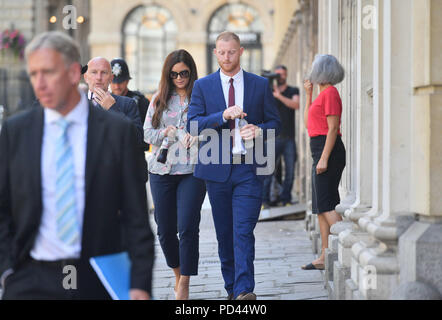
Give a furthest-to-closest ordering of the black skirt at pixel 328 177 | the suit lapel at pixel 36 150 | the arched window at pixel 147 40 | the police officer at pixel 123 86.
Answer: the arched window at pixel 147 40
the police officer at pixel 123 86
the black skirt at pixel 328 177
the suit lapel at pixel 36 150

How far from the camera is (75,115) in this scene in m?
3.64

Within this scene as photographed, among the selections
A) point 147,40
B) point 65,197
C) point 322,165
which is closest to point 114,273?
point 65,197

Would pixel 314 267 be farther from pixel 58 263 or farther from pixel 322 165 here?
pixel 58 263

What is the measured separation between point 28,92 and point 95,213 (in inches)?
1392

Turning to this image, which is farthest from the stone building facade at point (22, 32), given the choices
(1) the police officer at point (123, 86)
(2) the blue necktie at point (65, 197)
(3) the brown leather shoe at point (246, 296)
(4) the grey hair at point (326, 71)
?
(2) the blue necktie at point (65, 197)

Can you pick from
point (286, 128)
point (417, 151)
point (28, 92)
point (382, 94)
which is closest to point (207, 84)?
point (382, 94)

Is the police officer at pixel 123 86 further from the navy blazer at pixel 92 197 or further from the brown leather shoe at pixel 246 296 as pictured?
the navy blazer at pixel 92 197

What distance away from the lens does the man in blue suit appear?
247 inches

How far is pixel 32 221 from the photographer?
140 inches

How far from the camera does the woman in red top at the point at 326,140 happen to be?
7383mm

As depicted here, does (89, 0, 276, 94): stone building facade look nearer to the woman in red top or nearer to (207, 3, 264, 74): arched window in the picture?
(207, 3, 264, 74): arched window

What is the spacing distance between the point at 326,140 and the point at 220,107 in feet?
4.42

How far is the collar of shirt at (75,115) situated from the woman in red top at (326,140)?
155 inches
